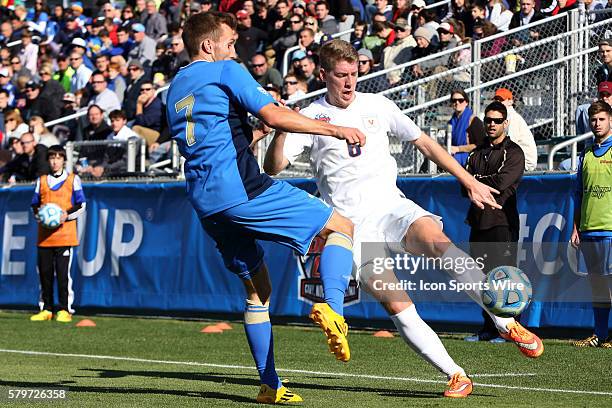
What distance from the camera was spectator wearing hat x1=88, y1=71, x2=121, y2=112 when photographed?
21453 mm

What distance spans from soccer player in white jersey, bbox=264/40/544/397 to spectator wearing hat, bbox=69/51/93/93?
16117mm

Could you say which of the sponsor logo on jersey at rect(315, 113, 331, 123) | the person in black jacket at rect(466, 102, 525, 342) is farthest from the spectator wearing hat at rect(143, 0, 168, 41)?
the sponsor logo on jersey at rect(315, 113, 331, 123)

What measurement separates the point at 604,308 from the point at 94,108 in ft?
34.5

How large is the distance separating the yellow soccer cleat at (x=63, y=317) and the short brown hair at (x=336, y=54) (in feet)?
30.6

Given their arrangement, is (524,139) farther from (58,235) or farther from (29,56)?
(29,56)

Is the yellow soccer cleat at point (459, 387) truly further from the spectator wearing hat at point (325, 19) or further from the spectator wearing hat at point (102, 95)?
the spectator wearing hat at point (102, 95)

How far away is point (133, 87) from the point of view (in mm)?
21078

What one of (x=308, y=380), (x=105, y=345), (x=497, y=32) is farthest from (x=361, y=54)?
(x=308, y=380)

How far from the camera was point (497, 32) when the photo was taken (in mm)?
17312

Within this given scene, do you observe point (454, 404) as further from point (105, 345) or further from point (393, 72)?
point (393, 72)

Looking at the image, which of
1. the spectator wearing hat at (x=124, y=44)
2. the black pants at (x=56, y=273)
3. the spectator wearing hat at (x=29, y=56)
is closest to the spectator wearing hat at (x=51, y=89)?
the spectator wearing hat at (x=124, y=44)

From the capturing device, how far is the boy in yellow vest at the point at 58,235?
1662cm

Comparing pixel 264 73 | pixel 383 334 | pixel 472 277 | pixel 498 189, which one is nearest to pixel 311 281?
pixel 383 334

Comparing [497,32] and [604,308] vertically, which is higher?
[497,32]
